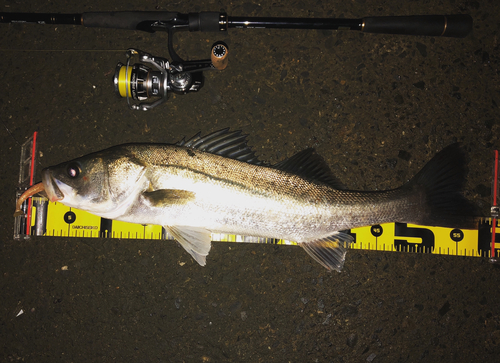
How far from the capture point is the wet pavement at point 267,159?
272 cm

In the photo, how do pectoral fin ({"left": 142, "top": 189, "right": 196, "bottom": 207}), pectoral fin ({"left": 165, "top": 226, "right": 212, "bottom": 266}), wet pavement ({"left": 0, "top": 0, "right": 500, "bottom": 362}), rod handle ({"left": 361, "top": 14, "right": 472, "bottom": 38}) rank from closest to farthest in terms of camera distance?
pectoral fin ({"left": 142, "top": 189, "right": 196, "bottom": 207}) < pectoral fin ({"left": 165, "top": 226, "right": 212, "bottom": 266}) < rod handle ({"left": 361, "top": 14, "right": 472, "bottom": 38}) < wet pavement ({"left": 0, "top": 0, "right": 500, "bottom": 362})

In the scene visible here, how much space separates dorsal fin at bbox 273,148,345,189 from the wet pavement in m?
0.39

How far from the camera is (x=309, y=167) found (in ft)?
7.86

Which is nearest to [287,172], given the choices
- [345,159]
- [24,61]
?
[345,159]

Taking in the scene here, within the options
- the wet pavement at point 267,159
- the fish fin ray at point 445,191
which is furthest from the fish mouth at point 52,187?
the fish fin ray at point 445,191

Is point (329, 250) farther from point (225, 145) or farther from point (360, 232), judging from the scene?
point (225, 145)

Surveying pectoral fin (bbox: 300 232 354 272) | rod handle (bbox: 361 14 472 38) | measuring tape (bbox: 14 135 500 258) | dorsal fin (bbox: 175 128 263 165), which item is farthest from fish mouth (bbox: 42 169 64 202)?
rod handle (bbox: 361 14 472 38)

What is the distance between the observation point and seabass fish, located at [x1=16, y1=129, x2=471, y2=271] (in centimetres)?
222

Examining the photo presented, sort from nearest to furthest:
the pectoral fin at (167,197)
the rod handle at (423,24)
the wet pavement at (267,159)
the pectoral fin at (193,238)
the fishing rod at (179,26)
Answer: the pectoral fin at (167,197) → the pectoral fin at (193,238) → the fishing rod at (179,26) → the rod handle at (423,24) → the wet pavement at (267,159)

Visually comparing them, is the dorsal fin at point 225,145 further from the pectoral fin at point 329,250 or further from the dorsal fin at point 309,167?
the pectoral fin at point 329,250

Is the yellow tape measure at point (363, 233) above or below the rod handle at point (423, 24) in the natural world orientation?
below

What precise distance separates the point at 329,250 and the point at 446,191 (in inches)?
42.6

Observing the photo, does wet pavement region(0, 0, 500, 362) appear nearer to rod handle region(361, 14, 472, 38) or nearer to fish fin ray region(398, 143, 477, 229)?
rod handle region(361, 14, 472, 38)

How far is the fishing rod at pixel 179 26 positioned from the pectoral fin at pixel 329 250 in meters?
1.68
